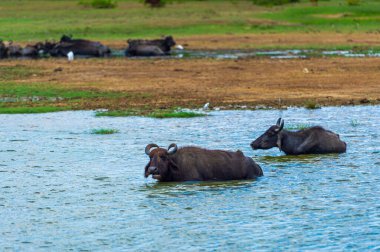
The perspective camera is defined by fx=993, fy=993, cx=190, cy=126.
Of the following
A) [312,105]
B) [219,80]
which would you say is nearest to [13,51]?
[219,80]

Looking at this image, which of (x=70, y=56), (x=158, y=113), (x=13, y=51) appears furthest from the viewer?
(x=13, y=51)

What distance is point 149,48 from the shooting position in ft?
126

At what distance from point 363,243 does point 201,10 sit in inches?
2173

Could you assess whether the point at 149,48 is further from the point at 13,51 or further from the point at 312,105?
the point at 312,105

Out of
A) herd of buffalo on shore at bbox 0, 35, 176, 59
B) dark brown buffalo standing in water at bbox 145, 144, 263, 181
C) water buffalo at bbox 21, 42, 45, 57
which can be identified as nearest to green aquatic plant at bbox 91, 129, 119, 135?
dark brown buffalo standing in water at bbox 145, 144, 263, 181

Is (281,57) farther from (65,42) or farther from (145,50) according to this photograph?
(65,42)

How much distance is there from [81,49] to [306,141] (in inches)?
950

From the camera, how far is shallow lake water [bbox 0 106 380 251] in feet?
34.9

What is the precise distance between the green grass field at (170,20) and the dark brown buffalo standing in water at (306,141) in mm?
31095

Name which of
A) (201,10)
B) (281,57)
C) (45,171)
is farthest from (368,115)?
(201,10)

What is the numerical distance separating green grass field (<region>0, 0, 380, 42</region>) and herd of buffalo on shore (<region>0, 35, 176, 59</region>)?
20.4 feet

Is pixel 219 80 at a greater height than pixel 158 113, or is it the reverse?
pixel 158 113

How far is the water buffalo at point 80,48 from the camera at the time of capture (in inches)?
1508

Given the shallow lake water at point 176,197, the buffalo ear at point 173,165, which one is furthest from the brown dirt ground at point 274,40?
the buffalo ear at point 173,165
